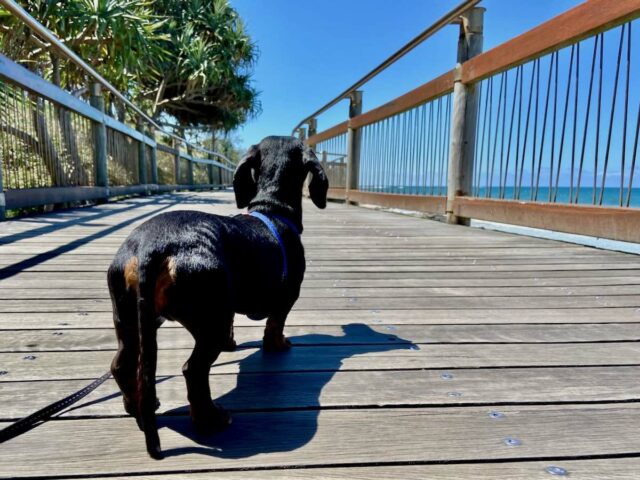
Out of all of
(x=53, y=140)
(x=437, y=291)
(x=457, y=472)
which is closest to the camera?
(x=457, y=472)

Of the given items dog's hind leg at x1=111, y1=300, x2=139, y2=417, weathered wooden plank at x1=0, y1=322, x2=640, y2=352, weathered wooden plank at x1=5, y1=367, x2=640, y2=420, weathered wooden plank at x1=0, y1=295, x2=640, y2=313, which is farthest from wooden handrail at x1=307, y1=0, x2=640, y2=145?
dog's hind leg at x1=111, y1=300, x2=139, y2=417

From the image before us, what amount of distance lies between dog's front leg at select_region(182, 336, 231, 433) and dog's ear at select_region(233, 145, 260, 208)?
2.60 ft

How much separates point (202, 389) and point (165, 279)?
27 centimetres

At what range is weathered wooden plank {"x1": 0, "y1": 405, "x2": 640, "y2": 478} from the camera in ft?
2.98

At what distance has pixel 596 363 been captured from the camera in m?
1.41

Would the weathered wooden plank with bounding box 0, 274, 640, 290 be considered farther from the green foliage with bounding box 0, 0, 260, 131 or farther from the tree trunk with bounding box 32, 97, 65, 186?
the green foliage with bounding box 0, 0, 260, 131

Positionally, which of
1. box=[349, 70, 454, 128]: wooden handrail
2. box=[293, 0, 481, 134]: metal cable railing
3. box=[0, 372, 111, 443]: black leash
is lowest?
box=[0, 372, 111, 443]: black leash

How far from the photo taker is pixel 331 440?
3.22 ft

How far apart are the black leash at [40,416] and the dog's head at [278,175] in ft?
2.62

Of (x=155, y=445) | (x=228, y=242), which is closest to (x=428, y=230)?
(x=228, y=242)

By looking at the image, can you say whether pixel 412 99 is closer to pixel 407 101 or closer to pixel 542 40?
pixel 407 101

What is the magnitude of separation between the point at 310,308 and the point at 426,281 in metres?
0.80

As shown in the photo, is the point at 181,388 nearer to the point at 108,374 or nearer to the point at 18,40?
the point at 108,374

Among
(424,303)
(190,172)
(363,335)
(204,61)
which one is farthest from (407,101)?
(204,61)
